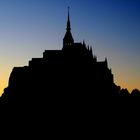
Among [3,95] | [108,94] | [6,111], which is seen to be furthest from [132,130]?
[3,95]

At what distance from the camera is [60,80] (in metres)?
90.2

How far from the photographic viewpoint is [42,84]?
89.7 metres

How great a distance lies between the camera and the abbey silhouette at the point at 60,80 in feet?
280

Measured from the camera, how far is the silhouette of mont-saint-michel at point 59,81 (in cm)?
8488

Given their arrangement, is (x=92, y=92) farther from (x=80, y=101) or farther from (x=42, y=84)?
(x=42, y=84)

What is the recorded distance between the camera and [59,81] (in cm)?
9000

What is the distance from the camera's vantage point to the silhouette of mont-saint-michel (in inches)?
3342

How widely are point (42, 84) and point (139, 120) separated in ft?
99.0

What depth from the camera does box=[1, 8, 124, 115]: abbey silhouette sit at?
3359 inches

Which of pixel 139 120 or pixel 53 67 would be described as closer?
pixel 139 120

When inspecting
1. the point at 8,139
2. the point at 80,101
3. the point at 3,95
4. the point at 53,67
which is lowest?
the point at 8,139

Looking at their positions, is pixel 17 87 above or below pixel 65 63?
below

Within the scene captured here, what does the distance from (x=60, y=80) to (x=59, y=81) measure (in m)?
0.48

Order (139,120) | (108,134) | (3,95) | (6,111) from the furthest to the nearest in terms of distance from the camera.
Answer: (3,95) → (6,111) → (139,120) → (108,134)
